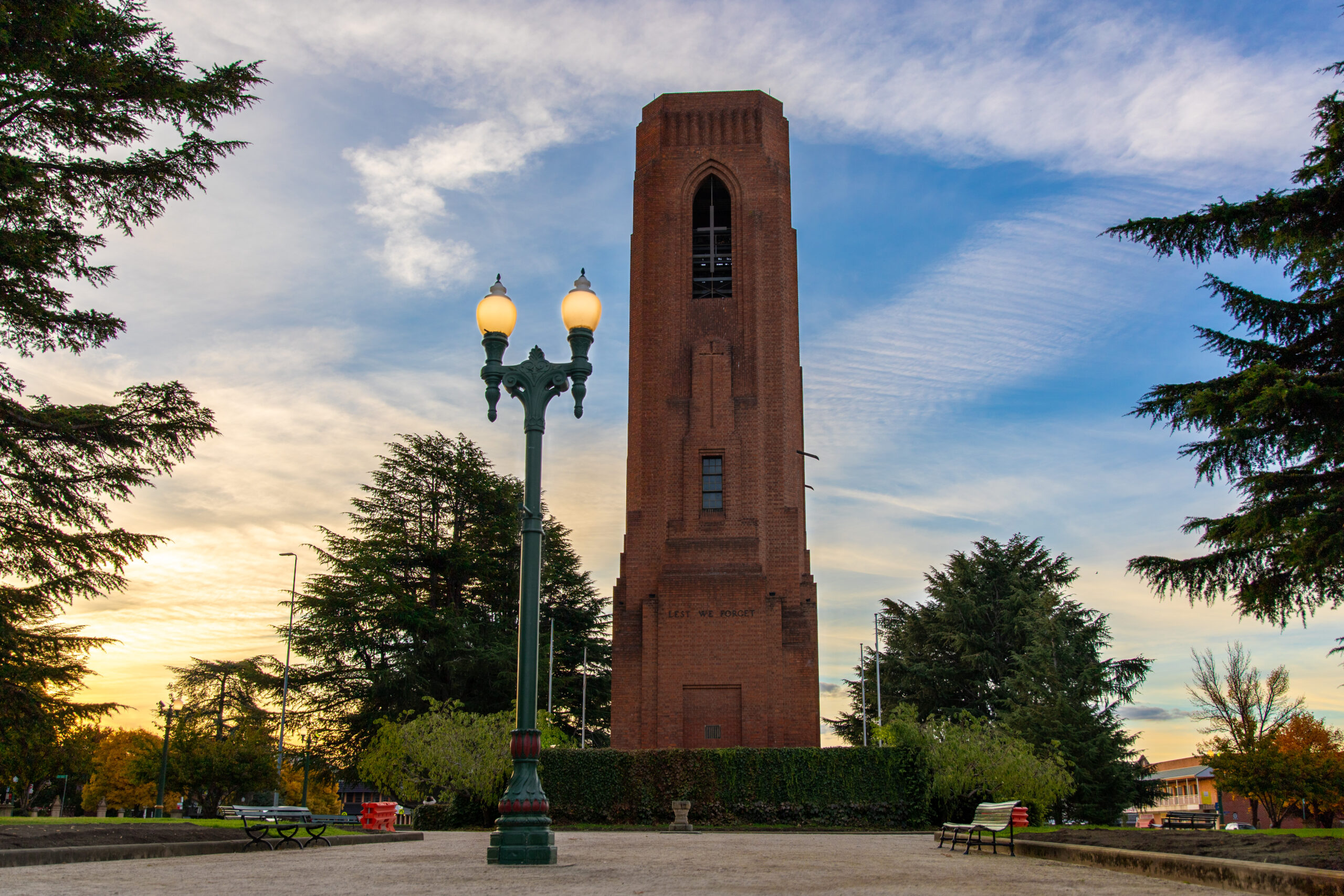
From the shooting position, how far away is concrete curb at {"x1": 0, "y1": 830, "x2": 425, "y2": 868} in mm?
9445

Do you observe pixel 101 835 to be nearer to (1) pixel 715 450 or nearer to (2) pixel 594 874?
(2) pixel 594 874

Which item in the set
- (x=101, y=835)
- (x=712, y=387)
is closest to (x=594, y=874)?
(x=101, y=835)

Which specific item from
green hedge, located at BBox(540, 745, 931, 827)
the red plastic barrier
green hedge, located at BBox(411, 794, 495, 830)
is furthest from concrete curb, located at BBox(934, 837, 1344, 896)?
green hedge, located at BBox(411, 794, 495, 830)

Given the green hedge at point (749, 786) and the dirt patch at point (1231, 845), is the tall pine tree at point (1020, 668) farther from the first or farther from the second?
the dirt patch at point (1231, 845)

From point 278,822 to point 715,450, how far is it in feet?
64.0

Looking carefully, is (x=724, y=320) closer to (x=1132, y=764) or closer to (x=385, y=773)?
(x=385, y=773)

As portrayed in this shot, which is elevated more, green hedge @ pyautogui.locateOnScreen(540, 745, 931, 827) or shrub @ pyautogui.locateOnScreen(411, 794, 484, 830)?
green hedge @ pyautogui.locateOnScreen(540, 745, 931, 827)

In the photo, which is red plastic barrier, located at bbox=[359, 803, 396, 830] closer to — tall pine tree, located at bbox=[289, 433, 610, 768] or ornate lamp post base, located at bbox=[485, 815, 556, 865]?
tall pine tree, located at bbox=[289, 433, 610, 768]

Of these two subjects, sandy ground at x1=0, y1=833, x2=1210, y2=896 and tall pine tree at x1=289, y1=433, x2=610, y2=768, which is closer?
sandy ground at x1=0, y1=833, x2=1210, y2=896

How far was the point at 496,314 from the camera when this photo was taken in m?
11.4

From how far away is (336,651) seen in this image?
38938mm

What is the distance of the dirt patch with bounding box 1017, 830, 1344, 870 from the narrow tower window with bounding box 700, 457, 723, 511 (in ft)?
57.0

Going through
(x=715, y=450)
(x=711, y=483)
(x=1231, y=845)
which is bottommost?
(x=1231, y=845)

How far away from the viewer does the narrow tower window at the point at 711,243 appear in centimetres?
3284
